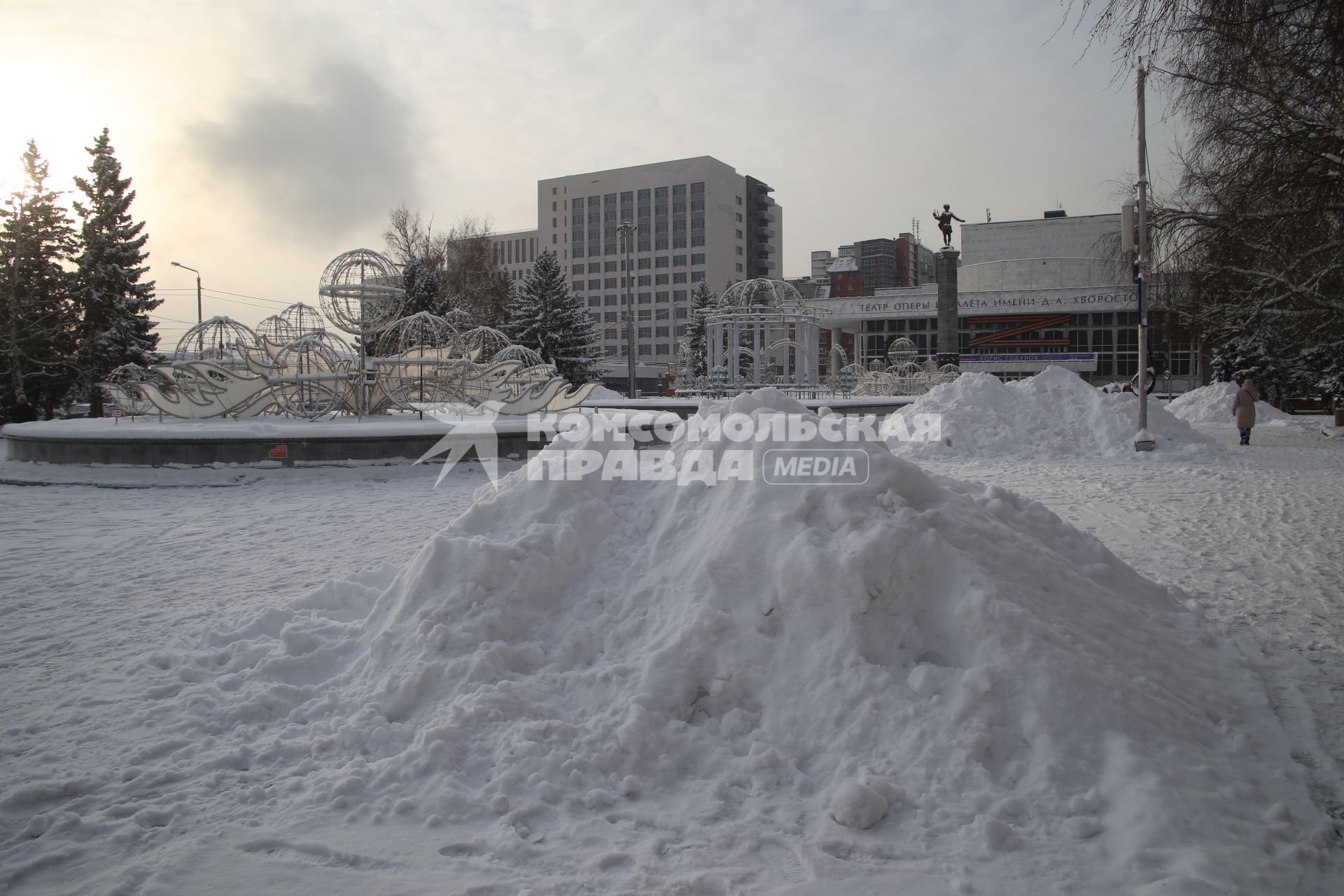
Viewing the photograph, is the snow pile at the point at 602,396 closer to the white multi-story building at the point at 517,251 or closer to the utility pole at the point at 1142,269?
the utility pole at the point at 1142,269

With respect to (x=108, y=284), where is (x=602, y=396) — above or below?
below

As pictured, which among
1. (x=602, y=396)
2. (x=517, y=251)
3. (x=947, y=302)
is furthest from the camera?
(x=517, y=251)

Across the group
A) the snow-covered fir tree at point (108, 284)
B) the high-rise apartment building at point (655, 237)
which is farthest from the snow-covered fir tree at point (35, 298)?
the high-rise apartment building at point (655, 237)

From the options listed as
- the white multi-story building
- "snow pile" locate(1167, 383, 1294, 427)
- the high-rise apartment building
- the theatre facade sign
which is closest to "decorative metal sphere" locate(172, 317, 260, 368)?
"snow pile" locate(1167, 383, 1294, 427)

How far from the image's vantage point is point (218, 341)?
1956 cm

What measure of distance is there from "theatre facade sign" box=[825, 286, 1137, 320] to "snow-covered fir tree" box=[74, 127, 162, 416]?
153ft

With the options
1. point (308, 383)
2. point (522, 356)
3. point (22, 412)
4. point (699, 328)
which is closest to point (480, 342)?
point (522, 356)

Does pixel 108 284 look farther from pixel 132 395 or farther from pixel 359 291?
pixel 359 291

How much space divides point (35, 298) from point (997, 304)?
5914 cm

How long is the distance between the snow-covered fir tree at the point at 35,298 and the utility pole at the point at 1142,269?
35835 mm

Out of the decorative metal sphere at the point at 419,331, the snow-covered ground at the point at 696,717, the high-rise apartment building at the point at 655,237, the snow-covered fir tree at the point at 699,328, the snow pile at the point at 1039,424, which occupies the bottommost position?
the snow-covered ground at the point at 696,717

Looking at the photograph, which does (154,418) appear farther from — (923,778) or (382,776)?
(923,778)

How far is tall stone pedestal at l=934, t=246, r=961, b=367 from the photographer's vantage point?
31391 millimetres

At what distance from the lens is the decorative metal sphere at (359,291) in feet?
50.6
